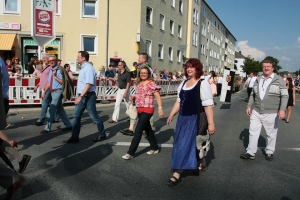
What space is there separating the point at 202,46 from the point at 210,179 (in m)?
44.5

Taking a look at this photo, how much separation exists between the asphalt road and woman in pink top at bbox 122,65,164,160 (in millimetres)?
236

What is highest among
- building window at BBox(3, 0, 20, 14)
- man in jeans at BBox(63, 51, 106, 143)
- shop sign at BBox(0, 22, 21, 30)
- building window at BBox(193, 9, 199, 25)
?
building window at BBox(193, 9, 199, 25)

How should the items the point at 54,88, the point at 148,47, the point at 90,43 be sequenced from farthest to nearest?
the point at 148,47 < the point at 90,43 < the point at 54,88

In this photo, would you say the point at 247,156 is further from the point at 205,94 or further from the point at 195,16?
the point at 195,16

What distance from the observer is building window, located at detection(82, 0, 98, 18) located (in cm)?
2223

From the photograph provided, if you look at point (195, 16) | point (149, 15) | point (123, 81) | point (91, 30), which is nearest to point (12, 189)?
point (123, 81)

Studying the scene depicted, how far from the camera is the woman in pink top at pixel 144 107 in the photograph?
5.09 m

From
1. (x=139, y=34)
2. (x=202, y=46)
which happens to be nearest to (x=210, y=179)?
(x=139, y=34)

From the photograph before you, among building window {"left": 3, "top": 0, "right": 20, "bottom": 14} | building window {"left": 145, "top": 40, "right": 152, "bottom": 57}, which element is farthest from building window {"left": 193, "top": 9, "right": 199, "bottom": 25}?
building window {"left": 3, "top": 0, "right": 20, "bottom": 14}

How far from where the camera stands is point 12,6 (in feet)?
70.2

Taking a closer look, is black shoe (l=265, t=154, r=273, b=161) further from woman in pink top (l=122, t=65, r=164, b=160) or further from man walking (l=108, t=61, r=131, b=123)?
man walking (l=108, t=61, r=131, b=123)

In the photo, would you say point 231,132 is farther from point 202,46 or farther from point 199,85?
point 202,46

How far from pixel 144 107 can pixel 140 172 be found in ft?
4.07

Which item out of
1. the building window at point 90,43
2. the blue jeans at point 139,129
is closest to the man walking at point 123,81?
the blue jeans at point 139,129
